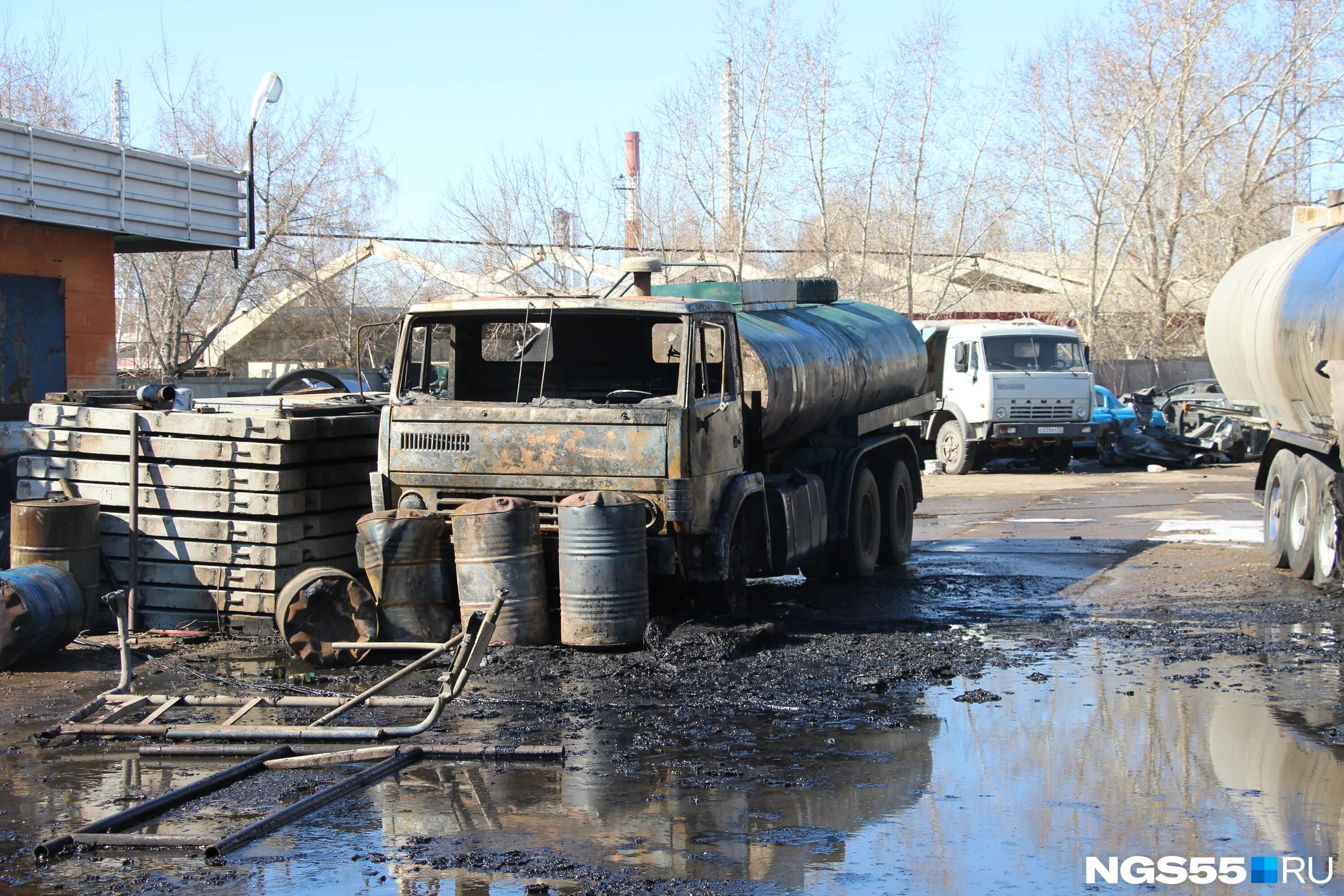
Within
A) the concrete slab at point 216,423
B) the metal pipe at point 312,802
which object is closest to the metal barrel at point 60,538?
the concrete slab at point 216,423

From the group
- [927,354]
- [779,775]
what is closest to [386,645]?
[779,775]

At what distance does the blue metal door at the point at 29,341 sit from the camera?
48.0 feet

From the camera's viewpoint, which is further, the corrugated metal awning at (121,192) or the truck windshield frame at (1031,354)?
the truck windshield frame at (1031,354)

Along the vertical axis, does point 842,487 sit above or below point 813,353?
below

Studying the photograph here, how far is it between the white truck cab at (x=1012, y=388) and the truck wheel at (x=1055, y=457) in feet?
1.25

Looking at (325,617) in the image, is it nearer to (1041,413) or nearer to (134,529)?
(134,529)

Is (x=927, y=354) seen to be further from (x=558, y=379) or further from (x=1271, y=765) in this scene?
(x=1271, y=765)

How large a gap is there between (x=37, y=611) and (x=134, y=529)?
1234mm

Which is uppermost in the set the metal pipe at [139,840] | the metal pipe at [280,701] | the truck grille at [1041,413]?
the truck grille at [1041,413]

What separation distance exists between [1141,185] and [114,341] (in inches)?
1141

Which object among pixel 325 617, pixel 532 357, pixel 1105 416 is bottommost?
pixel 325 617

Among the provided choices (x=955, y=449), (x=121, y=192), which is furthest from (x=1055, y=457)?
(x=121, y=192)

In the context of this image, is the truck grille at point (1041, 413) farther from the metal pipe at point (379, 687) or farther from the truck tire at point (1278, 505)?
the metal pipe at point (379, 687)

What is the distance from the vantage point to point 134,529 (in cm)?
921
